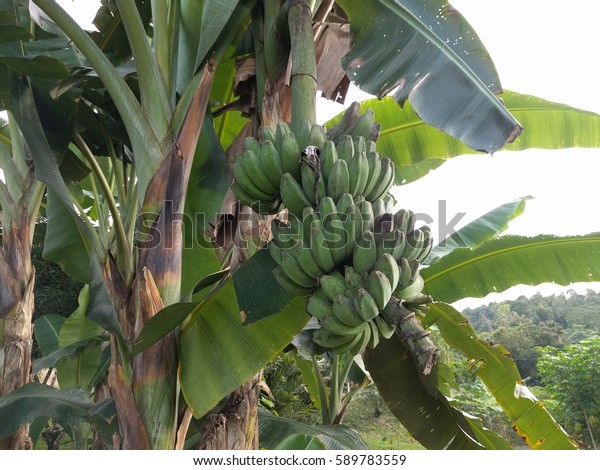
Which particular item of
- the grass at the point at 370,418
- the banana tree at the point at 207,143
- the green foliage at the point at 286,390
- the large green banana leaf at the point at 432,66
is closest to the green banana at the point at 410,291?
the banana tree at the point at 207,143

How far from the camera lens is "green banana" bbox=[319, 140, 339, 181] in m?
1.03

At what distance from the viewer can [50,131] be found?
6.12 ft

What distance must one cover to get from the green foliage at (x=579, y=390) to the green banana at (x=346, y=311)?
756 cm

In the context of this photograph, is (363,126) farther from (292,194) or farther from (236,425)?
(236,425)

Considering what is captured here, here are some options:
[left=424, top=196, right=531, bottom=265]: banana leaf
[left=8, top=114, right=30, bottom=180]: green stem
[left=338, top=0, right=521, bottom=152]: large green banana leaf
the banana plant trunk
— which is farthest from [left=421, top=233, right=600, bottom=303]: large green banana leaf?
[left=8, top=114, right=30, bottom=180]: green stem

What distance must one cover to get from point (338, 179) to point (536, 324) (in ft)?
58.5

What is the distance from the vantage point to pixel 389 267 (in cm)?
90

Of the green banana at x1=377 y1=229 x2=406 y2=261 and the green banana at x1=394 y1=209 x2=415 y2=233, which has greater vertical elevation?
the green banana at x1=394 y1=209 x2=415 y2=233

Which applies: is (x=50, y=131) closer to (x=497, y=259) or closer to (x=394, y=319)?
(x=394, y=319)

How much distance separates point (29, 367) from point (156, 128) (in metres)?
1.43

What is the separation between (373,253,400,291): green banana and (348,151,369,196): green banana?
18 cm

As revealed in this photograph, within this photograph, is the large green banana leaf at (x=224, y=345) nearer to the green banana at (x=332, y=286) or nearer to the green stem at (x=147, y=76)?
the green banana at (x=332, y=286)

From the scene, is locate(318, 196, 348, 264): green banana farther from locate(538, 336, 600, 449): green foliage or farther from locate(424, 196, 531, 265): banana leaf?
locate(538, 336, 600, 449): green foliage

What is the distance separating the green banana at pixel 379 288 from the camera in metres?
0.87
